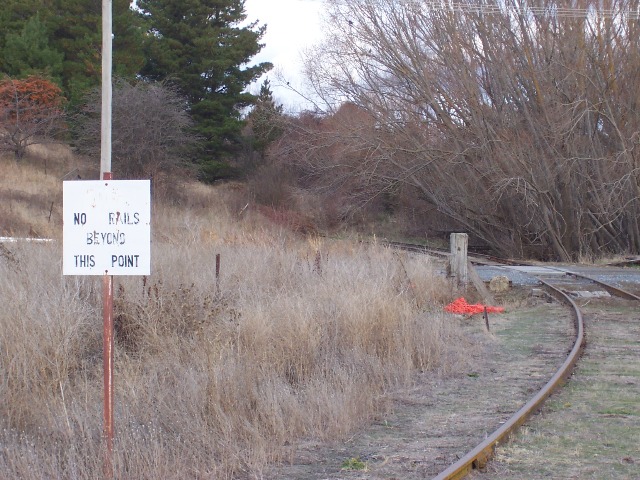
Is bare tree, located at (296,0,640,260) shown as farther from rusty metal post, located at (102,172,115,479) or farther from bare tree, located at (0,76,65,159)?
rusty metal post, located at (102,172,115,479)

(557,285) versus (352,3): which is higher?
(352,3)

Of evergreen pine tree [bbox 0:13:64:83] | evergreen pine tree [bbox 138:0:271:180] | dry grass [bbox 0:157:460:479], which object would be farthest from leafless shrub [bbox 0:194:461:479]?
evergreen pine tree [bbox 138:0:271:180]

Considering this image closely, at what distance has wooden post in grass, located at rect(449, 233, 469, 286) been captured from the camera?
17953 mm

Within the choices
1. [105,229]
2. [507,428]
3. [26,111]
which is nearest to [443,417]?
[507,428]

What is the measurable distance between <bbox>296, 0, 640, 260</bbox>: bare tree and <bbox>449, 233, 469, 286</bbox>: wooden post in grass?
17.1 metres

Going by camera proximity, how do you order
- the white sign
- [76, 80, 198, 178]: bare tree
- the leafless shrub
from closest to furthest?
the white sign, the leafless shrub, [76, 80, 198, 178]: bare tree

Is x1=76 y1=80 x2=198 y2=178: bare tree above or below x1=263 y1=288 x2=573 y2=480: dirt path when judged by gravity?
above

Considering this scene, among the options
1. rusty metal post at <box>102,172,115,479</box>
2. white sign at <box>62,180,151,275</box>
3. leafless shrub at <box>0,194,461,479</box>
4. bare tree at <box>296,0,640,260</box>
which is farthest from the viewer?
bare tree at <box>296,0,640,260</box>

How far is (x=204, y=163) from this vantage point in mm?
47594

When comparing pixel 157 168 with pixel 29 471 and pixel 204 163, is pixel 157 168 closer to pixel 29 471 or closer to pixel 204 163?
pixel 204 163

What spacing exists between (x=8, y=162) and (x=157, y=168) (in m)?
7.47

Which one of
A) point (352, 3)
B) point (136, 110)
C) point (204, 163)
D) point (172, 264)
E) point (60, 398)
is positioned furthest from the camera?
point (204, 163)

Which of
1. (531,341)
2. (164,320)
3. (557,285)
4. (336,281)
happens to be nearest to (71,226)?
(164,320)

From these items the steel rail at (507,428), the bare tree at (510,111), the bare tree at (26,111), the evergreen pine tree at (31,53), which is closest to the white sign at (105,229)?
the steel rail at (507,428)
